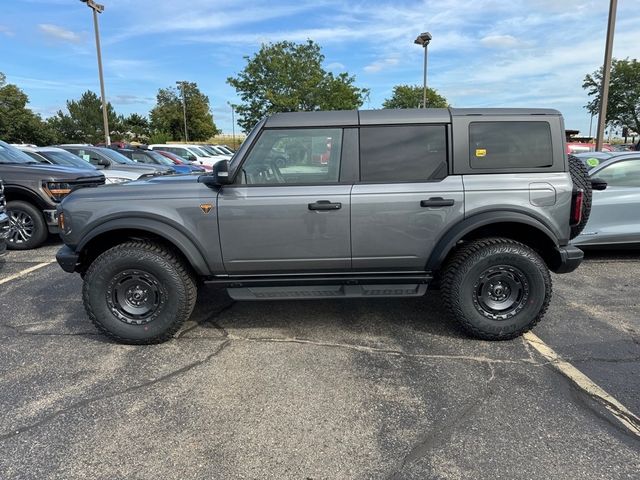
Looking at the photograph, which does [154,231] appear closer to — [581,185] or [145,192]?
[145,192]

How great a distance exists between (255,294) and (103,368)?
1248 mm

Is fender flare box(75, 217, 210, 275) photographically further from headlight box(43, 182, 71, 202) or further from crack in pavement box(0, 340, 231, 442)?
headlight box(43, 182, 71, 202)

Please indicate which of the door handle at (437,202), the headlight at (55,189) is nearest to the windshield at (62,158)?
the headlight at (55,189)

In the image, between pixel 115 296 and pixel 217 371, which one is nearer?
pixel 217 371

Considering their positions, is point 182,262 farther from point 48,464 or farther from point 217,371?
point 48,464

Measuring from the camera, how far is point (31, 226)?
760 centimetres

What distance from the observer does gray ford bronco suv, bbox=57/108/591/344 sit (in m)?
3.74

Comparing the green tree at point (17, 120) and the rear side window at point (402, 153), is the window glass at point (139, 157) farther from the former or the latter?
the green tree at point (17, 120)

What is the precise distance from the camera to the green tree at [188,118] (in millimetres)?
75938

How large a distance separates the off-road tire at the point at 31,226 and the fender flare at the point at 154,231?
4556 mm

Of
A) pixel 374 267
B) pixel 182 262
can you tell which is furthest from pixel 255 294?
pixel 374 267

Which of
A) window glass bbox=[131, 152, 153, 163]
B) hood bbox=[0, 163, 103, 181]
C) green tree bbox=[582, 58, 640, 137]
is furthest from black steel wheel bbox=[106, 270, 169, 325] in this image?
green tree bbox=[582, 58, 640, 137]

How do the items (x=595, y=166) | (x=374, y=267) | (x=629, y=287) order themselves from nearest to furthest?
1. (x=374, y=267)
2. (x=629, y=287)
3. (x=595, y=166)

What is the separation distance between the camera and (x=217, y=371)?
3.48 metres
